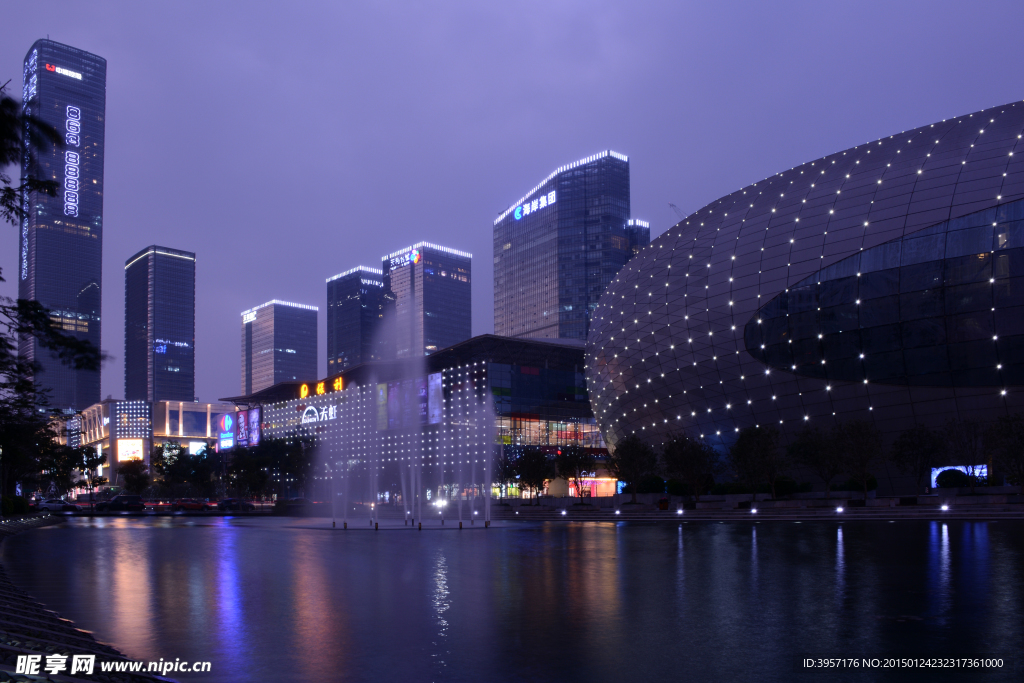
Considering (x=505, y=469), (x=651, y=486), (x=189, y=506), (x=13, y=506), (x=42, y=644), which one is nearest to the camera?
(x=42, y=644)

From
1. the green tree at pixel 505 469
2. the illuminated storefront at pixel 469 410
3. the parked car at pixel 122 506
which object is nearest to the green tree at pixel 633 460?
the green tree at pixel 505 469

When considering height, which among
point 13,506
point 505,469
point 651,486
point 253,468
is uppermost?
point 13,506

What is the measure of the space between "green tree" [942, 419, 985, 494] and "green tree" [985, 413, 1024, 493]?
2109 mm

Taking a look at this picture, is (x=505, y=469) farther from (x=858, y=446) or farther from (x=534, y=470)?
(x=858, y=446)

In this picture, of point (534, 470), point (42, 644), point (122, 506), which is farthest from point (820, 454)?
point (122, 506)

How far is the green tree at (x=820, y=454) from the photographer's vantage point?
4962 cm

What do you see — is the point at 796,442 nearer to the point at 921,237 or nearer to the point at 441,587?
the point at 921,237

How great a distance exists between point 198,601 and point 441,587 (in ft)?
14.7

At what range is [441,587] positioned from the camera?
51.0ft

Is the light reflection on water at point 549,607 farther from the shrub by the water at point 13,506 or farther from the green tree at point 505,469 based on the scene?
the green tree at point 505,469

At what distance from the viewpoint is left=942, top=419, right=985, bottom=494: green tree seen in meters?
47.0

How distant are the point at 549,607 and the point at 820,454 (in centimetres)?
4202

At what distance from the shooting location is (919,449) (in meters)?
48.6

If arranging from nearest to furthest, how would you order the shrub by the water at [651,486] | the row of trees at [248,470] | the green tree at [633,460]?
the green tree at [633,460]
the shrub by the water at [651,486]
the row of trees at [248,470]
